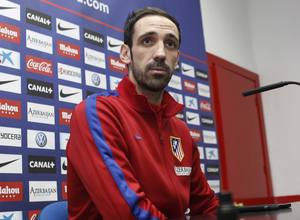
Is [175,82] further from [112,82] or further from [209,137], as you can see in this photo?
[112,82]

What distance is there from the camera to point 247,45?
13.4ft

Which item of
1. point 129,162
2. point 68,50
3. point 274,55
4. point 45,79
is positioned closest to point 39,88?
point 45,79

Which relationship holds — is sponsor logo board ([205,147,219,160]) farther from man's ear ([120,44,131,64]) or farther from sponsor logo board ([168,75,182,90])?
man's ear ([120,44,131,64])

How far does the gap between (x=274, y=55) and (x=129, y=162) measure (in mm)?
3184

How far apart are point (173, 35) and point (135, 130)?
1.45ft

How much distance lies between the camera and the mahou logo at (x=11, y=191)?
1.67m

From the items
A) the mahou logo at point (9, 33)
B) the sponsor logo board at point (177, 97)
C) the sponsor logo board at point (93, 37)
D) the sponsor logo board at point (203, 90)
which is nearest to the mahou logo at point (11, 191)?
the mahou logo at point (9, 33)

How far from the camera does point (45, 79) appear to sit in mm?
1963

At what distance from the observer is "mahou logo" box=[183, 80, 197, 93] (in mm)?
2989

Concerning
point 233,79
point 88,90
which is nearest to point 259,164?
point 233,79

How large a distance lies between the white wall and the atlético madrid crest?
2181 millimetres

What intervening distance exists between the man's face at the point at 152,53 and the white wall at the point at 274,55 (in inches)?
82.4

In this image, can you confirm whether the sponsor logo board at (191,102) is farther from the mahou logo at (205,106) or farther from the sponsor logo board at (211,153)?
the sponsor logo board at (211,153)

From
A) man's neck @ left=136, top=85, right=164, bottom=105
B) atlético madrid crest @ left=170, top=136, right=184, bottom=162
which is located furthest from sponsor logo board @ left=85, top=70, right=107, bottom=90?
atlético madrid crest @ left=170, top=136, right=184, bottom=162
